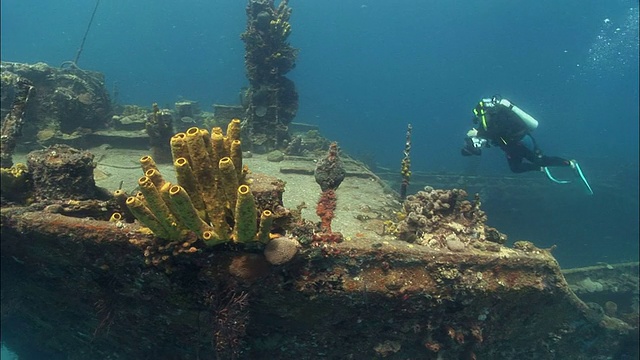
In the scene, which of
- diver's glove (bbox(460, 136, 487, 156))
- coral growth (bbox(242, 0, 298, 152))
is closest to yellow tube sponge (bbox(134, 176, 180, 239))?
diver's glove (bbox(460, 136, 487, 156))

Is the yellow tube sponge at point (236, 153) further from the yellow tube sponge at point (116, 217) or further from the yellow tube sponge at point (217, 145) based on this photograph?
the yellow tube sponge at point (116, 217)

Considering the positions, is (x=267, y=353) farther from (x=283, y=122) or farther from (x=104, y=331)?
(x=283, y=122)

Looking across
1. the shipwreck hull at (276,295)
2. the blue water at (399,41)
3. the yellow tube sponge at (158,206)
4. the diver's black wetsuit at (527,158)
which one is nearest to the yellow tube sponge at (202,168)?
the yellow tube sponge at (158,206)

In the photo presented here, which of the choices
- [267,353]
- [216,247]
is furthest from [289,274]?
[267,353]

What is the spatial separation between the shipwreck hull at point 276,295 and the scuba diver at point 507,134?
589cm

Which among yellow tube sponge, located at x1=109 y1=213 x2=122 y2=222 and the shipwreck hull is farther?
yellow tube sponge, located at x1=109 y1=213 x2=122 y2=222

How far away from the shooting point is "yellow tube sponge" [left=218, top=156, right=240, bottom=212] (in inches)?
122

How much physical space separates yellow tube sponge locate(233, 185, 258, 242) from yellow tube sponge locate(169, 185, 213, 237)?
1.00ft

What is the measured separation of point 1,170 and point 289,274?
386cm

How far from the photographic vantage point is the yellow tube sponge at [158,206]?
2.85 metres

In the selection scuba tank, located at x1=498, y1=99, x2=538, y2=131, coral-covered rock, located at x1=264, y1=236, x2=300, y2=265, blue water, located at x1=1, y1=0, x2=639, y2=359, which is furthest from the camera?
blue water, located at x1=1, y1=0, x2=639, y2=359

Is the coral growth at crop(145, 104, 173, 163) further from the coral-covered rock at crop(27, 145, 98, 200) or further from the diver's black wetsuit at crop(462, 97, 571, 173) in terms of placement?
the diver's black wetsuit at crop(462, 97, 571, 173)

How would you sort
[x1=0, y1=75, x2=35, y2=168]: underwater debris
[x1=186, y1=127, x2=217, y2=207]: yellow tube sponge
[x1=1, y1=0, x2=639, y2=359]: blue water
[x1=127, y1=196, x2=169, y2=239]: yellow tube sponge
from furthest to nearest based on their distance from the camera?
[x1=1, y1=0, x2=639, y2=359]: blue water, [x1=0, y1=75, x2=35, y2=168]: underwater debris, [x1=186, y1=127, x2=217, y2=207]: yellow tube sponge, [x1=127, y1=196, x2=169, y2=239]: yellow tube sponge

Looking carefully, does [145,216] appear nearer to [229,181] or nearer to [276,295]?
[229,181]
